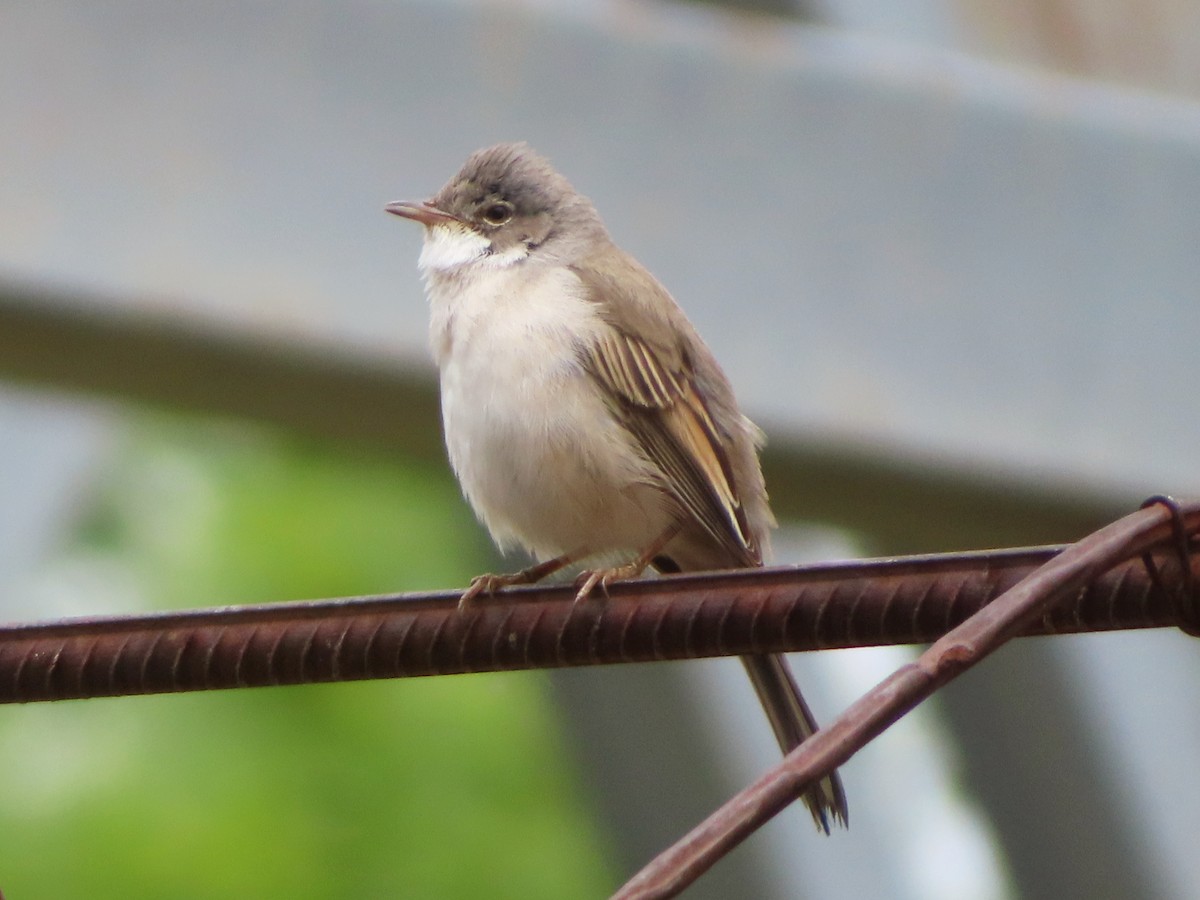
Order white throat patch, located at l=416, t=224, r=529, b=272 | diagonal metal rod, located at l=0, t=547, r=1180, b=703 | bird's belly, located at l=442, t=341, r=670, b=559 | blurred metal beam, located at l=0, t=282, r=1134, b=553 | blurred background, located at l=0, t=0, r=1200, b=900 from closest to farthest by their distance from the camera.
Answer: diagonal metal rod, located at l=0, t=547, r=1180, b=703
bird's belly, located at l=442, t=341, r=670, b=559
white throat patch, located at l=416, t=224, r=529, b=272
blurred metal beam, located at l=0, t=282, r=1134, b=553
blurred background, located at l=0, t=0, r=1200, b=900

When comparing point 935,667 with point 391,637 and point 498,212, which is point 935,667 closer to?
point 391,637

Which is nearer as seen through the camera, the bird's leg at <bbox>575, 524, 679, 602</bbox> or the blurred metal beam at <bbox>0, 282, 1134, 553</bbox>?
the bird's leg at <bbox>575, 524, 679, 602</bbox>

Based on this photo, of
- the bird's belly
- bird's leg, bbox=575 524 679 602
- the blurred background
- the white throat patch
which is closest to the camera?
bird's leg, bbox=575 524 679 602

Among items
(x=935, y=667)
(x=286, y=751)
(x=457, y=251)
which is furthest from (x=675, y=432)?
(x=286, y=751)

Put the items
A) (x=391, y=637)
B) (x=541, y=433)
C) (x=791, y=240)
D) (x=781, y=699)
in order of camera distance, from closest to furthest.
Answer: (x=391, y=637)
(x=781, y=699)
(x=541, y=433)
(x=791, y=240)

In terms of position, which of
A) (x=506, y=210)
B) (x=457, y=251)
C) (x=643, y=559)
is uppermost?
(x=506, y=210)

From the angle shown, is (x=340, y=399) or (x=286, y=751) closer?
(x=340, y=399)

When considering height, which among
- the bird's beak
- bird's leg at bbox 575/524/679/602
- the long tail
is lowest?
the long tail

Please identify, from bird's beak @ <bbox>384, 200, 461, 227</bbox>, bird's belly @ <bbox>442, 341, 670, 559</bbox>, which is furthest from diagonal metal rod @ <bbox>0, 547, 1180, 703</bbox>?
bird's beak @ <bbox>384, 200, 461, 227</bbox>

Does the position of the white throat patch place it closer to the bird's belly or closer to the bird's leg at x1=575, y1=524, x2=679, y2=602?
the bird's belly
